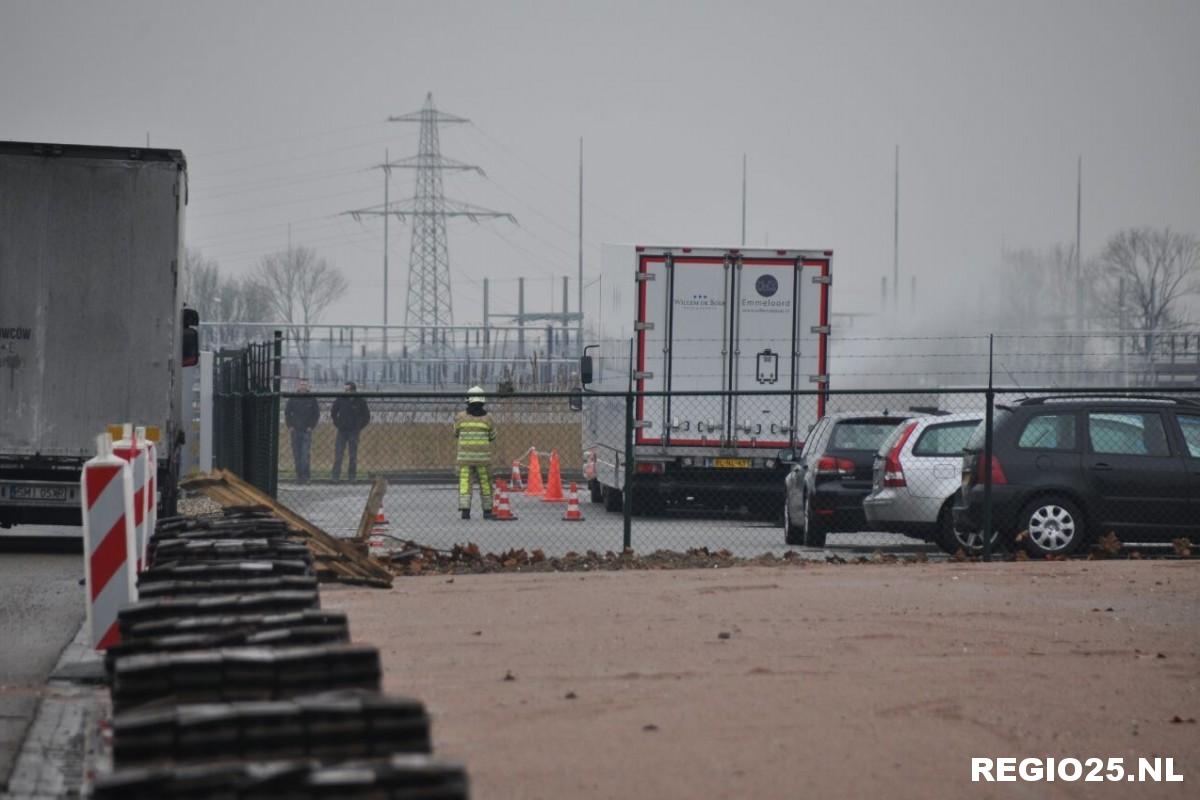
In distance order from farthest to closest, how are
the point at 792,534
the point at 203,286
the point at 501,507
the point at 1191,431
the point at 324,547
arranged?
the point at 203,286
the point at 501,507
the point at 792,534
the point at 1191,431
the point at 324,547

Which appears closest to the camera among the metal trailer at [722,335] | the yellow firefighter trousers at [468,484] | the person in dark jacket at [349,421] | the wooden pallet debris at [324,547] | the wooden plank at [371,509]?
the wooden pallet debris at [324,547]

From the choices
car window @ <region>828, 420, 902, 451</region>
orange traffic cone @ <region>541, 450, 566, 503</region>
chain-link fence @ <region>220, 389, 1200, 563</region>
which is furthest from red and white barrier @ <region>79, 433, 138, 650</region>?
orange traffic cone @ <region>541, 450, 566, 503</region>

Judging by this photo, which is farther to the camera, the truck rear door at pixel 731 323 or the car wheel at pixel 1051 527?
the truck rear door at pixel 731 323

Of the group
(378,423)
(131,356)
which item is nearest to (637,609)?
(131,356)

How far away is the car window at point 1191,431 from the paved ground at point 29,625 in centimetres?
1023

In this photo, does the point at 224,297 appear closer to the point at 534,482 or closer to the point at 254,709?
the point at 534,482

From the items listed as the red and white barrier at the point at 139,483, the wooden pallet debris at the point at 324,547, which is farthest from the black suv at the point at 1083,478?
the red and white barrier at the point at 139,483

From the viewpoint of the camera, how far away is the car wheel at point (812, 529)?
67.6ft

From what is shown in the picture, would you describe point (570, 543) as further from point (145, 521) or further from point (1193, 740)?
point (1193, 740)

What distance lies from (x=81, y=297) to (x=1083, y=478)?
9628 mm

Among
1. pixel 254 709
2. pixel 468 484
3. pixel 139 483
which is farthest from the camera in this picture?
pixel 468 484

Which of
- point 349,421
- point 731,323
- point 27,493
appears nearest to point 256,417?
point 27,493

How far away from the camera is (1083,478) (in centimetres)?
1773

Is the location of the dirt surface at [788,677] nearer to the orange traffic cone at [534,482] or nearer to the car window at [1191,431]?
the car window at [1191,431]
